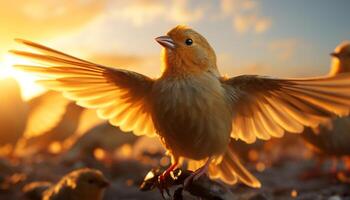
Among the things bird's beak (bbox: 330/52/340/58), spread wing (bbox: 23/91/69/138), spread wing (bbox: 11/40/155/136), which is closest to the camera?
spread wing (bbox: 11/40/155/136)

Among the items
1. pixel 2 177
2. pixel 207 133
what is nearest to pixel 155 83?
pixel 207 133

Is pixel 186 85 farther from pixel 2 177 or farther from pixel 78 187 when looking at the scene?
pixel 2 177

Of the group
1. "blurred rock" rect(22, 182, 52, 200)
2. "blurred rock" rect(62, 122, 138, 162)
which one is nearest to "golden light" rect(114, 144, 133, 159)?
"blurred rock" rect(62, 122, 138, 162)

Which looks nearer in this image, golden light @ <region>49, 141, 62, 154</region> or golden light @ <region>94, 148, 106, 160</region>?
golden light @ <region>94, 148, 106, 160</region>

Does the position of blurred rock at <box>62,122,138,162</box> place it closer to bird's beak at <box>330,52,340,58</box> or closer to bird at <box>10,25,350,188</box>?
bird's beak at <box>330,52,340,58</box>

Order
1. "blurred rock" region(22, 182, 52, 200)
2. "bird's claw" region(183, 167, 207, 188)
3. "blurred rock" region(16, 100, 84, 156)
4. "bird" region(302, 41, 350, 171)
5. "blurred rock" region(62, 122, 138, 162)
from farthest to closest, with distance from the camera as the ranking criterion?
1. "blurred rock" region(16, 100, 84, 156)
2. "blurred rock" region(62, 122, 138, 162)
3. "bird" region(302, 41, 350, 171)
4. "blurred rock" region(22, 182, 52, 200)
5. "bird's claw" region(183, 167, 207, 188)

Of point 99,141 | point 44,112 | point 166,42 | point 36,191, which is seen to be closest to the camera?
point 166,42

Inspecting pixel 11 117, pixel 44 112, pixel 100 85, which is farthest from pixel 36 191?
pixel 44 112

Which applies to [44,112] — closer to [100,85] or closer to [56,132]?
[56,132]
